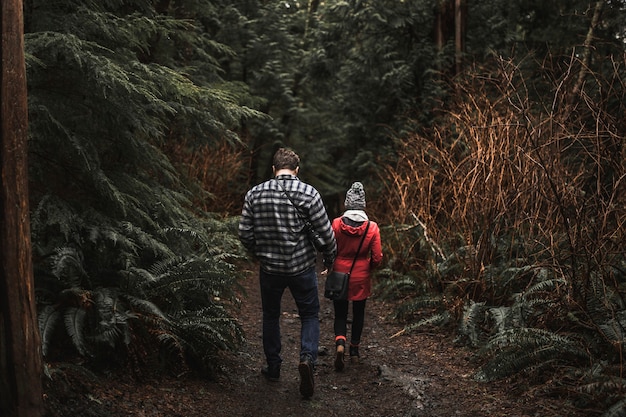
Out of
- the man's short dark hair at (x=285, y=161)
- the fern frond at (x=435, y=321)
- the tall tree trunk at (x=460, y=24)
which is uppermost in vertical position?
the tall tree trunk at (x=460, y=24)

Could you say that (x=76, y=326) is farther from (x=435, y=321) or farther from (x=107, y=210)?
(x=435, y=321)

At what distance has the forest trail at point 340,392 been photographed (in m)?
4.56

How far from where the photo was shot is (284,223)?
17.1 feet

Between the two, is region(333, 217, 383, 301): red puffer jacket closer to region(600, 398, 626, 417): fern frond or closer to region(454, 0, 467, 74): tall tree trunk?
region(600, 398, 626, 417): fern frond

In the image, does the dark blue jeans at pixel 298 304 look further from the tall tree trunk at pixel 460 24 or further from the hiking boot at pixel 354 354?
the tall tree trunk at pixel 460 24

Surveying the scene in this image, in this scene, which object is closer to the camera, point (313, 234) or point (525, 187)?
point (313, 234)

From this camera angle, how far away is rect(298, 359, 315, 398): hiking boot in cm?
525

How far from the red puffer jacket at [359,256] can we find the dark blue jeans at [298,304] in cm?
80

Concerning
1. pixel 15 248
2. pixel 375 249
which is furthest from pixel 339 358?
pixel 15 248

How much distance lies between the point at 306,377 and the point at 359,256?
1.50 meters

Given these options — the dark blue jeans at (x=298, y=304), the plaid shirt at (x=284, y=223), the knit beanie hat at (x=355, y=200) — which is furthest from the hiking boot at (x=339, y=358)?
the knit beanie hat at (x=355, y=200)

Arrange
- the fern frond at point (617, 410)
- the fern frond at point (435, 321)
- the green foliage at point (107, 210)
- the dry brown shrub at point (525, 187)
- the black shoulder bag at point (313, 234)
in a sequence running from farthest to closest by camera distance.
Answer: the fern frond at point (435, 321)
the dry brown shrub at point (525, 187)
the black shoulder bag at point (313, 234)
the green foliage at point (107, 210)
the fern frond at point (617, 410)

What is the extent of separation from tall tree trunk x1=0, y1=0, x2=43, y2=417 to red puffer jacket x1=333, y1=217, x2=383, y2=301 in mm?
3380

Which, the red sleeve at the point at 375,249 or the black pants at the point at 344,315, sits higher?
the red sleeve at the point at 375,249
